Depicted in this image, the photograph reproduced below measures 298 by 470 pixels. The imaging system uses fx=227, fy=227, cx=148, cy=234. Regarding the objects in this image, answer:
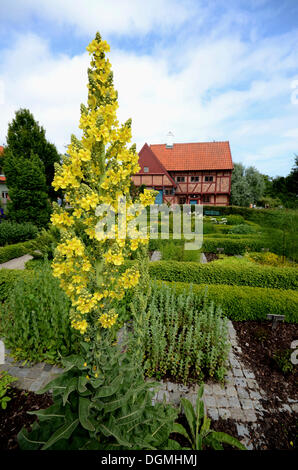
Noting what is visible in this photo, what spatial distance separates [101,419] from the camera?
5.95ft

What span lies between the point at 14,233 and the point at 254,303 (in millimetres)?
11624

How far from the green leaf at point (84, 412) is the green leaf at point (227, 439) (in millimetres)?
1569

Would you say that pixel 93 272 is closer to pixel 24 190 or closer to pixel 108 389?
pixel 108 389

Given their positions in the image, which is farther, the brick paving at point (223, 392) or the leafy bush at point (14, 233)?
the leafy bush at point (14, 233)

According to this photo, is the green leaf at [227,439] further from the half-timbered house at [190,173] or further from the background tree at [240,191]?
the background tree at [240,191]

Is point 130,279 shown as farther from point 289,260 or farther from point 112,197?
point 289,260

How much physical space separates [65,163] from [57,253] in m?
0.67

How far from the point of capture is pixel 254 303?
486 cm

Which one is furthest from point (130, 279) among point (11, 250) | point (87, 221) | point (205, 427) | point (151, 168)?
point (151, 168)

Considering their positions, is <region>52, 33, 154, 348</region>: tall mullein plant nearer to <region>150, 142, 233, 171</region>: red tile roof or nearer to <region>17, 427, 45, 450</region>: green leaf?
<region>17, 427, 45, 450</region>: green leaf

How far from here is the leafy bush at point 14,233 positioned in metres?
11.5

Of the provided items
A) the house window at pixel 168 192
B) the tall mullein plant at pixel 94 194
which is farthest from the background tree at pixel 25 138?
the tall mullein plant at pixel 94 194

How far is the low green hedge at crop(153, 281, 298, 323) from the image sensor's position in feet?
15.6

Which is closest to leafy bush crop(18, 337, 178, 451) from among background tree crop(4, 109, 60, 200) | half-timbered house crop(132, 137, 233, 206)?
background tree crop(4, 109, 60, 200)
